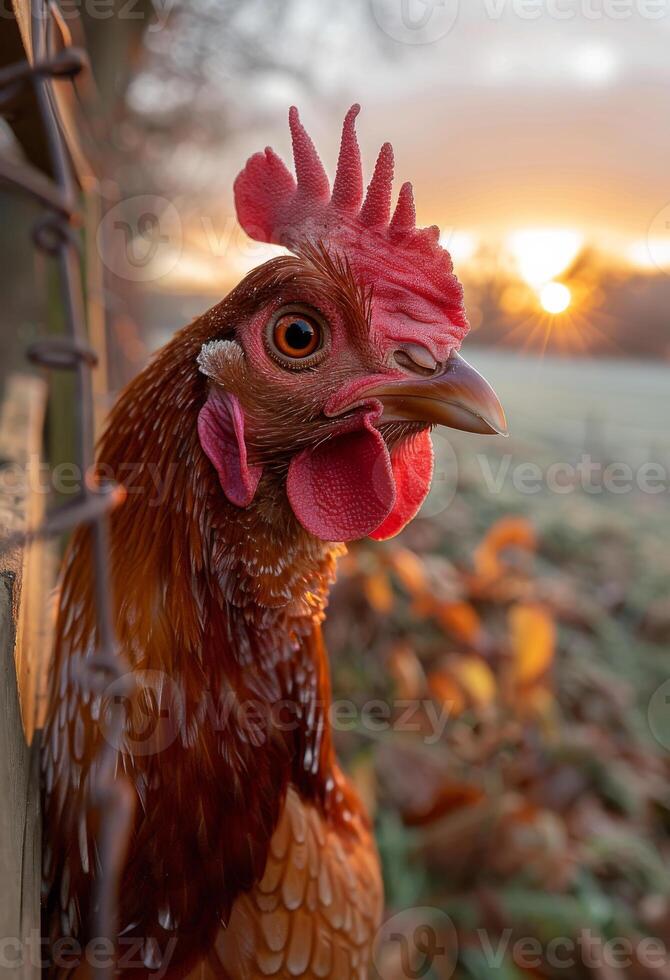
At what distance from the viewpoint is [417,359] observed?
1.08m

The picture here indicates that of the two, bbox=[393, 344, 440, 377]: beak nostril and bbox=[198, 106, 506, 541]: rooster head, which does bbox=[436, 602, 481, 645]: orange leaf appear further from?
bbox=[393, 344, 440, 377]: beak nostril

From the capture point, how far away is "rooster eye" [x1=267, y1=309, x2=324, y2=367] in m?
1.04

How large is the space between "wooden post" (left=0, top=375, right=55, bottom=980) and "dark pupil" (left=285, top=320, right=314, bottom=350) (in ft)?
1.91

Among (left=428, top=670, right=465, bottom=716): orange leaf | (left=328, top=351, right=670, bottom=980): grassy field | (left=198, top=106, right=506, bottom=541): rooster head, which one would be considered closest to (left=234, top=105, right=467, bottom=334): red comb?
(left=198, top=106, right=506, bottom=541): rooster head

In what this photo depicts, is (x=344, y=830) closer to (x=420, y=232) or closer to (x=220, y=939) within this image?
(x=220, y=939)

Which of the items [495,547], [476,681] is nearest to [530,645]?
[476,681]

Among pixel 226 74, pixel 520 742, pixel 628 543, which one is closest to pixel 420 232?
pixel 520 742

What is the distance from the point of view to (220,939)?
3.46 feet

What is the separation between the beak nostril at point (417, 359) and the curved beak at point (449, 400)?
2 cm

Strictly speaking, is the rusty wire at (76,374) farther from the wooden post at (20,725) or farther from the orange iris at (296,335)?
the orange iris at (296,335)

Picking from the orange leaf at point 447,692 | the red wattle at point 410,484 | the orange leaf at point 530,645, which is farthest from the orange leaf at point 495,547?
the red wattle at point 410,484

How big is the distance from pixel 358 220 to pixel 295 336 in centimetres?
29

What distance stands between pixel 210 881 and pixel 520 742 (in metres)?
2.33

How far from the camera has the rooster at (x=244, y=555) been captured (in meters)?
1.03
